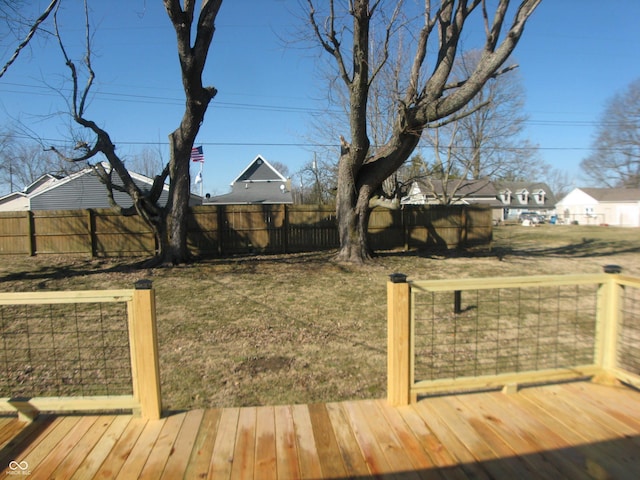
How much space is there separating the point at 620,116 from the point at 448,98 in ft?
144

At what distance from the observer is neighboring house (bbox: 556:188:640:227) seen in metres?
42.1

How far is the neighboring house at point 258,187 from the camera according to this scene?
30.8 meters

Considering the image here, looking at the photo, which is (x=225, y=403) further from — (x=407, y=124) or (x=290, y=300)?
(x=407, y=124)

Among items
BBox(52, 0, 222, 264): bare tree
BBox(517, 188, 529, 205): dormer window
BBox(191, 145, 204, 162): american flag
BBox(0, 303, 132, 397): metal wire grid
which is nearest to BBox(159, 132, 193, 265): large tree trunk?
BBox(52, 0, 222, 264): bare tree

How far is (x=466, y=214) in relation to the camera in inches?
645

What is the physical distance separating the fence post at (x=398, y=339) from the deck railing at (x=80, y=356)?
5.48ft

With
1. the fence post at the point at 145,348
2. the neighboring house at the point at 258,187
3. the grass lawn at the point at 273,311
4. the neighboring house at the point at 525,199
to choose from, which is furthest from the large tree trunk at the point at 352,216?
the neighboring house at the point at 525,199

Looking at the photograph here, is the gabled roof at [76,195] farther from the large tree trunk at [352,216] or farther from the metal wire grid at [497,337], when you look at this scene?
the metal wire grid at [497,337]

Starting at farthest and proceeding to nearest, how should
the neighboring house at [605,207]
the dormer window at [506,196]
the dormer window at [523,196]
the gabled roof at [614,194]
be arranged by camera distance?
the dormer window at [523,196] → the dormer window at [506,196] → the gabled roof at [614,194] → the neighboring house at [605,207]

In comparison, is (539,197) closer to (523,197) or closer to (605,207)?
(523,197)

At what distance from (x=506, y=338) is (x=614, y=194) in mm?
52421

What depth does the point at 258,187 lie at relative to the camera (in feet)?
106

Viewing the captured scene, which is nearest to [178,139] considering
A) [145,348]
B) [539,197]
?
[145,348]

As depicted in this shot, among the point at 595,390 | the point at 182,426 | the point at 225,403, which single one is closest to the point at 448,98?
the point at 595,390
